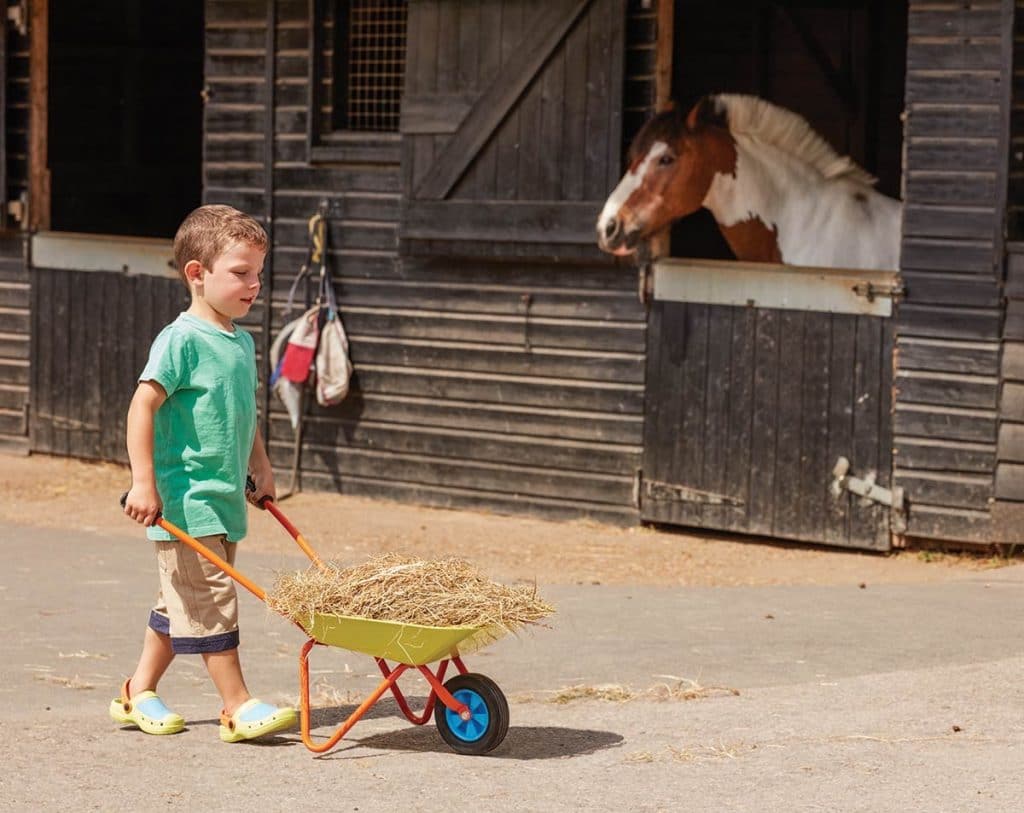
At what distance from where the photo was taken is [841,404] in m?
9.46

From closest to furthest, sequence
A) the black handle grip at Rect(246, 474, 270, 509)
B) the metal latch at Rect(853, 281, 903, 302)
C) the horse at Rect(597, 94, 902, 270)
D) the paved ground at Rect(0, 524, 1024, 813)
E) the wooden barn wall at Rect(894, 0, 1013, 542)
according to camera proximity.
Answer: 1. the paved ground at Rect(0, 524, 1024, 813)
2. the black handle grip at Rect(246, 474, 270, 509)
3. the wooden barn wall at Rect(894, 0, 1013, 542)
4. the metal latch at Rect(853, 281, 903, 302)
5. the horse at Rect(597, 94, 902, 270)

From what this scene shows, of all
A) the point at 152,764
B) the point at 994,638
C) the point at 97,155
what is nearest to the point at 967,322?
the point at 994,638

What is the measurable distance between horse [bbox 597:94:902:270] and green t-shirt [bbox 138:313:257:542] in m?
4.88

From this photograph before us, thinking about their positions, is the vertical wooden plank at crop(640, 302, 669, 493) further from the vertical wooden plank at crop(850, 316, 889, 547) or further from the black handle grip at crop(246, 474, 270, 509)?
the black handle grip at crop(246, 474, 270, 509)

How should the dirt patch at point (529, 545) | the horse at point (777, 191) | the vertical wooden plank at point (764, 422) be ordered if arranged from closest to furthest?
the dirt patch at point (529, 545) < the vertical wooden plank at point (764, 422) < the horse at point (777, 191)

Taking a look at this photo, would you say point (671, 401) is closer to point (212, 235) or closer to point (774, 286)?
point (774, 286)

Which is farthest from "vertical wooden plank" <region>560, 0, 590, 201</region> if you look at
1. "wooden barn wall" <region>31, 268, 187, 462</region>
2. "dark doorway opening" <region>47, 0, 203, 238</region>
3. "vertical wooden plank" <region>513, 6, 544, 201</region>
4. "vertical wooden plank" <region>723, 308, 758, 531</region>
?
"dark doorway opening" <region>47, 0, 203, 238</region>

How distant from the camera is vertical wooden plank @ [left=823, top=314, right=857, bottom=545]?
30.9 feet

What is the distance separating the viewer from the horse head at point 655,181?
384 inches

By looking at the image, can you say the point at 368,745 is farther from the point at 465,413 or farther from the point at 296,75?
the point at 296,75

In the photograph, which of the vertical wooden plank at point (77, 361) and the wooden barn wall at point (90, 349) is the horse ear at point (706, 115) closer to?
the wooden barn wall at point (90, 349)

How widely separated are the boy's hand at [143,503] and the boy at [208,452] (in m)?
0.13

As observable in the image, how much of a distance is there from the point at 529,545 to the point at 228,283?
4.65m

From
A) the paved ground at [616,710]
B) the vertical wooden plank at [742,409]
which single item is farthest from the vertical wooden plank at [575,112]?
the paved ground at [616,710]
